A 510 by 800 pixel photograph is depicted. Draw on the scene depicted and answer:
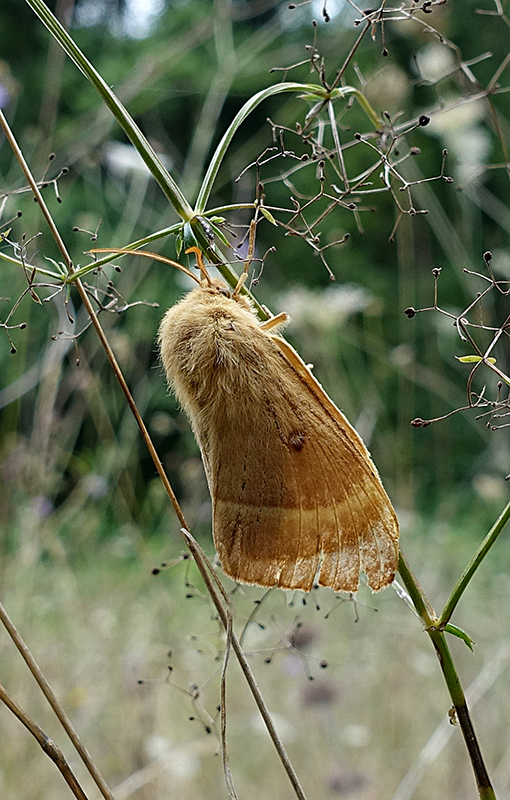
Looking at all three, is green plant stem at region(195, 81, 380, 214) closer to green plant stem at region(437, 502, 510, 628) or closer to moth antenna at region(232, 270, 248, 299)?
moth antenna at region(232, 270, 248, 299)

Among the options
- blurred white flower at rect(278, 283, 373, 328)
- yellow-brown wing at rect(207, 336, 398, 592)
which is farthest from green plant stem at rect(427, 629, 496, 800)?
blurred white flower at rect(278, 283, 373, 328)

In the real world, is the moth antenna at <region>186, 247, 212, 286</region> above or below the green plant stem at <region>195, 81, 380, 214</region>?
below

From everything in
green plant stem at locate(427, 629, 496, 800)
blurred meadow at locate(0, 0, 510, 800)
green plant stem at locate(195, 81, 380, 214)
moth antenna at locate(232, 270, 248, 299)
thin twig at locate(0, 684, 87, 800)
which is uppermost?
green plant stem at locate(195, 81, 380, 214)

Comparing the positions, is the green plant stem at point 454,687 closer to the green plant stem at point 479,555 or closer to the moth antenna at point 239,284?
the green plant stem at point 479,555

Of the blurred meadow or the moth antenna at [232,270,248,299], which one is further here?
the blurred meadow

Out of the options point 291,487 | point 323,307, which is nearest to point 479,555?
point 291,487

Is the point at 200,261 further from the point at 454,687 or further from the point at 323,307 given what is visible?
the point at 323,307

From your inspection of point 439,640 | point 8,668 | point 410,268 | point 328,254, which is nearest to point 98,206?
point 328,254

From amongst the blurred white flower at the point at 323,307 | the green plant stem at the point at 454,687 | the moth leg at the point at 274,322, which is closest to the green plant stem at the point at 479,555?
the green plant stem at the point at 454,687
